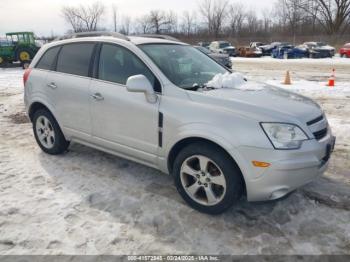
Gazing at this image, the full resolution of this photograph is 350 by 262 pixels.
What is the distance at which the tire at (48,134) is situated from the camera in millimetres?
4719

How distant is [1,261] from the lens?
2.63 metres

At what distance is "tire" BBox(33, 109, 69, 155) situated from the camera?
15.5 feet

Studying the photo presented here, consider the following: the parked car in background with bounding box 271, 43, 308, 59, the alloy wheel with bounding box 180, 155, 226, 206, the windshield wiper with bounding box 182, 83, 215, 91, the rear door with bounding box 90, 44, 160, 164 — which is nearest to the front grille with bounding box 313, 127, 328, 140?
the alloy wheel with bounding box 180, 155, 226, 206

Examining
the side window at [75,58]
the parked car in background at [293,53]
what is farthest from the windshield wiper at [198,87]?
the parked car in background at [293,53]

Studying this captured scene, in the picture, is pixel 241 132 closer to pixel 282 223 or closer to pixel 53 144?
pixel 282 223

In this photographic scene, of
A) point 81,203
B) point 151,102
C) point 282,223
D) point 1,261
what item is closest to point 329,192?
point 282,223

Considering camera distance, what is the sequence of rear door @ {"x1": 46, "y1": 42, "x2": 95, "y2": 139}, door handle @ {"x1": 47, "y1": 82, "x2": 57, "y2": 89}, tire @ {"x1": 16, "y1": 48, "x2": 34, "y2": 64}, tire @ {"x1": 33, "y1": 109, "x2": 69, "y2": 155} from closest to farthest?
rear door @ {"x1": 46, "y1": 42, "x2": 95, "y2": 139}
door handle @ {"x1": 47, "y1": 82, "x2": 57, "y2": 89}
tire @ {"x1": 33, "y1": 109, "x2": 69, "y2": 155}
tire @ {"x1": 16, "y1": 48, "x2": 34, "y2": 64}

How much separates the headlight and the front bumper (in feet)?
0.19

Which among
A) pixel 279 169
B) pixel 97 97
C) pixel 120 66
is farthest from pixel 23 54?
pixel 279 169

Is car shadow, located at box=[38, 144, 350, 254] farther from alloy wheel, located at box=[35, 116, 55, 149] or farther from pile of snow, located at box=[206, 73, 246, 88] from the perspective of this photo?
pile of snow, located at box=[206, 73, 246, 88]

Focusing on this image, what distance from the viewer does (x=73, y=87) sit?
13.9 feet

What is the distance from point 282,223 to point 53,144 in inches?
137

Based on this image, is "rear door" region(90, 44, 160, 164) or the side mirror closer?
the side mirror

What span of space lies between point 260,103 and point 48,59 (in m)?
3.37
